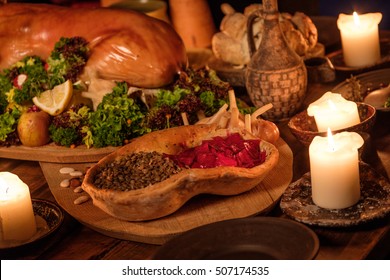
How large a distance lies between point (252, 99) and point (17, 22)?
3.32 ft

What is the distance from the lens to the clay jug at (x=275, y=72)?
261 centimetres

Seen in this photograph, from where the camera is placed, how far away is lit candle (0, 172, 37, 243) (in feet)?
6.63

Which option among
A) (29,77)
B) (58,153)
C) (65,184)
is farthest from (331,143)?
(29,77)

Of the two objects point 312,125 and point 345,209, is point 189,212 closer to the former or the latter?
point 345,209

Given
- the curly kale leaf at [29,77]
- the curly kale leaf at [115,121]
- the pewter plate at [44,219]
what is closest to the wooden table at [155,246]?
the pewter plate at [44,219]

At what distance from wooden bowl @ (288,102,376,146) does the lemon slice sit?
2.65 ft

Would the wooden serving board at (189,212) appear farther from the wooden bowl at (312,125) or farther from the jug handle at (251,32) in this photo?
the jug handle at (251,32)

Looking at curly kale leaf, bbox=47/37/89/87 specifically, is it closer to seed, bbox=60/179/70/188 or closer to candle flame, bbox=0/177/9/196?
seed, bbox=60/179/70/188

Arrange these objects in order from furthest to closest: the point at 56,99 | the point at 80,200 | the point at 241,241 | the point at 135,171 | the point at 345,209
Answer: the point at 56,99, the point at 80,200, the point at 135,171, the point at 345,209, the point at 241,241

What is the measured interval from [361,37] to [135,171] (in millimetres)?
1258

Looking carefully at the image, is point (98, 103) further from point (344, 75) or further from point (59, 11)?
point (344, 75)

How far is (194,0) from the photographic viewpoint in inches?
143

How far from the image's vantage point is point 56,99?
269cm

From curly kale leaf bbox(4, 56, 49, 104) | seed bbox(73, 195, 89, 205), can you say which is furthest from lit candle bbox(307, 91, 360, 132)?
curly kale leaf bbox(4, 56, 49, 104)
